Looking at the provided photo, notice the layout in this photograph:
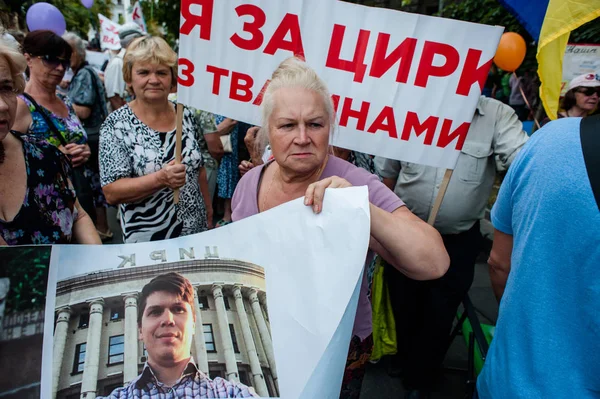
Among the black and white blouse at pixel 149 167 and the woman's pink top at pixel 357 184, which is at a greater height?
the black and white blouse at pixel 149 167

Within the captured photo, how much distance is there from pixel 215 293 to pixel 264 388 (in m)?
0.25

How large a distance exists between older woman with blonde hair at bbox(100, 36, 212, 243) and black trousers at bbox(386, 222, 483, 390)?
1366mm

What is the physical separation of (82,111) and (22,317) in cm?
397

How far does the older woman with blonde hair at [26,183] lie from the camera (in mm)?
1241

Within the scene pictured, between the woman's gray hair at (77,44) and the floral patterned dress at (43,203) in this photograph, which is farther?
the woman's gray hair at (77,44)

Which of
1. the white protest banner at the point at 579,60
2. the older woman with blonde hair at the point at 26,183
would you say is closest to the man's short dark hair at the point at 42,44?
the older woman with blonde hair at the point at 26,183

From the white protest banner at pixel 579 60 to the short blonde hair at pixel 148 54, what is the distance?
382cm

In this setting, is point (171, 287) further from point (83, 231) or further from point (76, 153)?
point (76, 153)

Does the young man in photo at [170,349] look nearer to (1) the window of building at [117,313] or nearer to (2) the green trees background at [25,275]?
(1) the window of building at [117,313]

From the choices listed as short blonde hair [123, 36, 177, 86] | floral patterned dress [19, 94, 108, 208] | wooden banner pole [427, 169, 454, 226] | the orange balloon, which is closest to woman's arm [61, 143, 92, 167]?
floral patterned dress [19, 94, 108, 208]

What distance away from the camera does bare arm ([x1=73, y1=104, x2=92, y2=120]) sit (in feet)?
14.1

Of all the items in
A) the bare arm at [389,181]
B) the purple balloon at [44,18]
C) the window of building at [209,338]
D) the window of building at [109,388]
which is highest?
the purple balloon at [44,18]

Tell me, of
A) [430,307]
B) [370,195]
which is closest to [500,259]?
[370,195]

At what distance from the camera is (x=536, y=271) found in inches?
38.7
